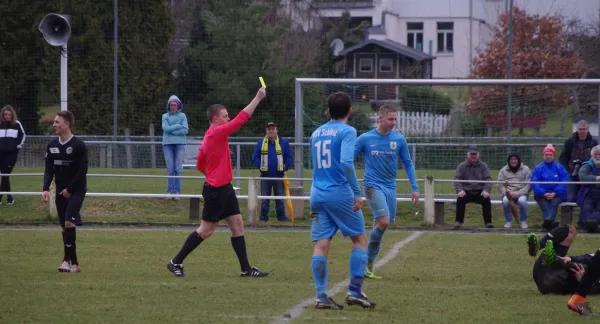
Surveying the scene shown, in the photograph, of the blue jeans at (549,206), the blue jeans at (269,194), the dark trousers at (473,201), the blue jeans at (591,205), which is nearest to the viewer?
the blue jeans at (591,205)

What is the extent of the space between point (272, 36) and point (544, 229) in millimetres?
19498

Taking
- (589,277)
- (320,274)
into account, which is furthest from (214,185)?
(589,277)

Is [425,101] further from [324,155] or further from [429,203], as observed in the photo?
[324,155]

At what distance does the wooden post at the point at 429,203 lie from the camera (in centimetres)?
1730

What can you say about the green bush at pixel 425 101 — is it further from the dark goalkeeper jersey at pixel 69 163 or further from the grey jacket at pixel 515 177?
the dark goalkeeper jersey at pixel 69 163

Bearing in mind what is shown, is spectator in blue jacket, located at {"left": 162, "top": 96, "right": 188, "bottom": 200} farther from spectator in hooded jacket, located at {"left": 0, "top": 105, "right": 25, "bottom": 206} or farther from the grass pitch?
the grass pitch

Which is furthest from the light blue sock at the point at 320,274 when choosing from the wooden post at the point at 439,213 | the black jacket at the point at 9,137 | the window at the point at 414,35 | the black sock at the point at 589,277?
the window at the point at 414,35

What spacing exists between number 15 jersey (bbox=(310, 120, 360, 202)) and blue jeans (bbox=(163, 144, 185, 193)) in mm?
10912

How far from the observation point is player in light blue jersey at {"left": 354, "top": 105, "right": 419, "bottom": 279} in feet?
34.2

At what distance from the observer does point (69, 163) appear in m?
10.6

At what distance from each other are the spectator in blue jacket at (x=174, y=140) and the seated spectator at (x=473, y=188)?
223 inches

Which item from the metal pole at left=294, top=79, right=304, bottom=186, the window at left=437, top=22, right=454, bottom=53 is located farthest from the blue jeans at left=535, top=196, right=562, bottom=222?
the window at left=437, top=22, right=454, bottom=53

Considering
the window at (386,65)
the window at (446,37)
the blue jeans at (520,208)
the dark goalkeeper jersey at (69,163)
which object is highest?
the window at (446,37)

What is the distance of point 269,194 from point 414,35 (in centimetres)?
3359
